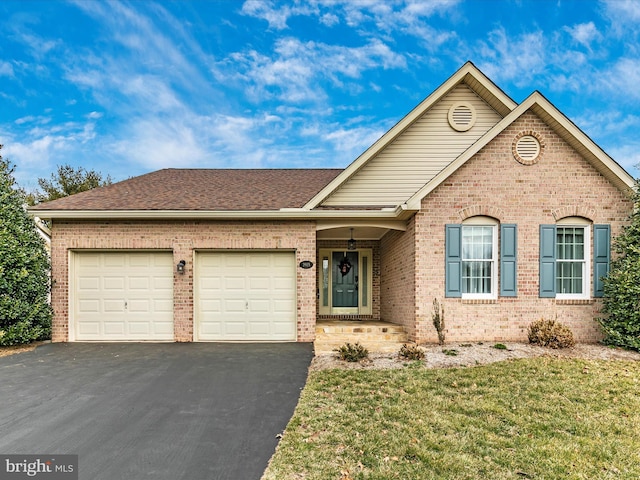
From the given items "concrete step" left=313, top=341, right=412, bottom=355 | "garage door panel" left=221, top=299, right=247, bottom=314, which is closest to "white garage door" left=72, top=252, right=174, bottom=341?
"garage door panel" left=221, top=299, right=247, bottom=314

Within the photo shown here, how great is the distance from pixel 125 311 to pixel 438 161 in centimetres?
955

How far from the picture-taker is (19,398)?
216 inches

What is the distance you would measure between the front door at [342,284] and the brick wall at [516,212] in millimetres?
3793

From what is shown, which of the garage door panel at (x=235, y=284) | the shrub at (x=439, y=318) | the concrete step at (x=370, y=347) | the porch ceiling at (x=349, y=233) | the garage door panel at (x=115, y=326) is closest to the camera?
the concrete step at (x=370, y=347)

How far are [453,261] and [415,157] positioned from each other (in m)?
3.49

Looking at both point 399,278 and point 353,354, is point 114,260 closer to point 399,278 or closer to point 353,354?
point 353,354

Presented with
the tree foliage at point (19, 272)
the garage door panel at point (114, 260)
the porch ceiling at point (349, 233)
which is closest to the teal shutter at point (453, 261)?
the porch ceiling at point (349, 233)

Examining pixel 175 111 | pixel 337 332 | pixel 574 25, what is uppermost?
pixel 574 25

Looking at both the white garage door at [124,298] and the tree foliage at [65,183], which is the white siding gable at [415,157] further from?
the tree foliage at [65,183]

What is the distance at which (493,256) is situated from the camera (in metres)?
8.80

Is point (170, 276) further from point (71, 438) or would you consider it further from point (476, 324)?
point (476, 324)

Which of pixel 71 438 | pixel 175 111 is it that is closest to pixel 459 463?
pixel 71 438

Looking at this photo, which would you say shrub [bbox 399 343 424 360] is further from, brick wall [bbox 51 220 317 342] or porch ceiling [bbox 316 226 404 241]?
porch ceiling [bbox 316 226 404 241]

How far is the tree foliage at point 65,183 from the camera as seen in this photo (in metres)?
26.2
